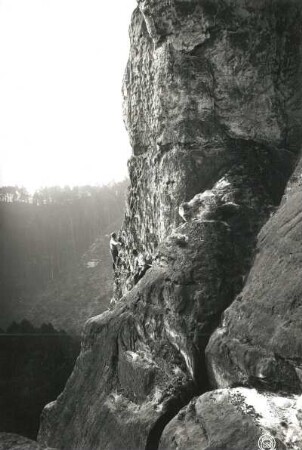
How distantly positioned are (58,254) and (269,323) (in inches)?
2085

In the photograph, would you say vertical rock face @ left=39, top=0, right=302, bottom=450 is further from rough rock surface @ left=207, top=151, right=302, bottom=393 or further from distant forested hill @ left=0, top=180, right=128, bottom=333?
distant forested hill @ left=0, top=180, right=128, bottom=333

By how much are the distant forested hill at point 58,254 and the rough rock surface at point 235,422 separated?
112 ft

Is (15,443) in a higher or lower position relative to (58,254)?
higher

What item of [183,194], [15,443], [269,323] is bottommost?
[15,443]

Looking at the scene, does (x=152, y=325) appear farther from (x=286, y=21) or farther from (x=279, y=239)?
(x=286, y=21)

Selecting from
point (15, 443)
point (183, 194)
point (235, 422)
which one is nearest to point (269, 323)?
point (235, 422)

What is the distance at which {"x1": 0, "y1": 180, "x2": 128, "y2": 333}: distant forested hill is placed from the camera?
45.2 m

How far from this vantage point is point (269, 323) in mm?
6418

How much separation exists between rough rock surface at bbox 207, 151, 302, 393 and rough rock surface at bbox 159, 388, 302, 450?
32 cm

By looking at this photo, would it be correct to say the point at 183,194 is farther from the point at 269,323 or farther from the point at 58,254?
the point at 58,254

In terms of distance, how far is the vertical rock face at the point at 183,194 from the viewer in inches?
305

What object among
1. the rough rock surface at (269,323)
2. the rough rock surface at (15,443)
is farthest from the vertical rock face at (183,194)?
the rough rock surface at (15,443)

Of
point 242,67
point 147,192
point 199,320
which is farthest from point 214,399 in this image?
point 242,67

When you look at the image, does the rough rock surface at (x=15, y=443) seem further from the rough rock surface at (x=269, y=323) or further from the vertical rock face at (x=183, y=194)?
the rough rock surface at (x=269, y=323)
